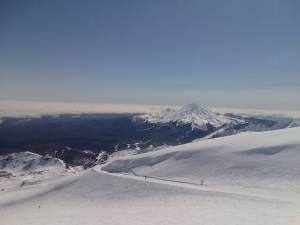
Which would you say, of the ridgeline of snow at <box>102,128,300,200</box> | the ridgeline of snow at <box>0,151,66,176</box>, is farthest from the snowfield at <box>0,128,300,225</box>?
the ridgeline of snow at <box>0,151,66,176</box>

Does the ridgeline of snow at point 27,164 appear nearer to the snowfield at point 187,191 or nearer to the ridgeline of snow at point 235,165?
the snowfield at point 187,191

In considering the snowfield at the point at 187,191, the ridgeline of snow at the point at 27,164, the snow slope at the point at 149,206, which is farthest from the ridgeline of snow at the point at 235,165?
the ridgeline of snow at the point at 27,164

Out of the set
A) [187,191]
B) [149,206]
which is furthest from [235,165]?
[149,206]

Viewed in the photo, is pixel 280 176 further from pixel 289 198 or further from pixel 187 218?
pixel 187 218

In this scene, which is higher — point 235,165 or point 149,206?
point 235,165

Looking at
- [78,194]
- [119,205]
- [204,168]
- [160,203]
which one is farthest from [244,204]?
[78,194]

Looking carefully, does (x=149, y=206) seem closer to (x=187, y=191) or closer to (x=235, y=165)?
(x=187, y=191)
